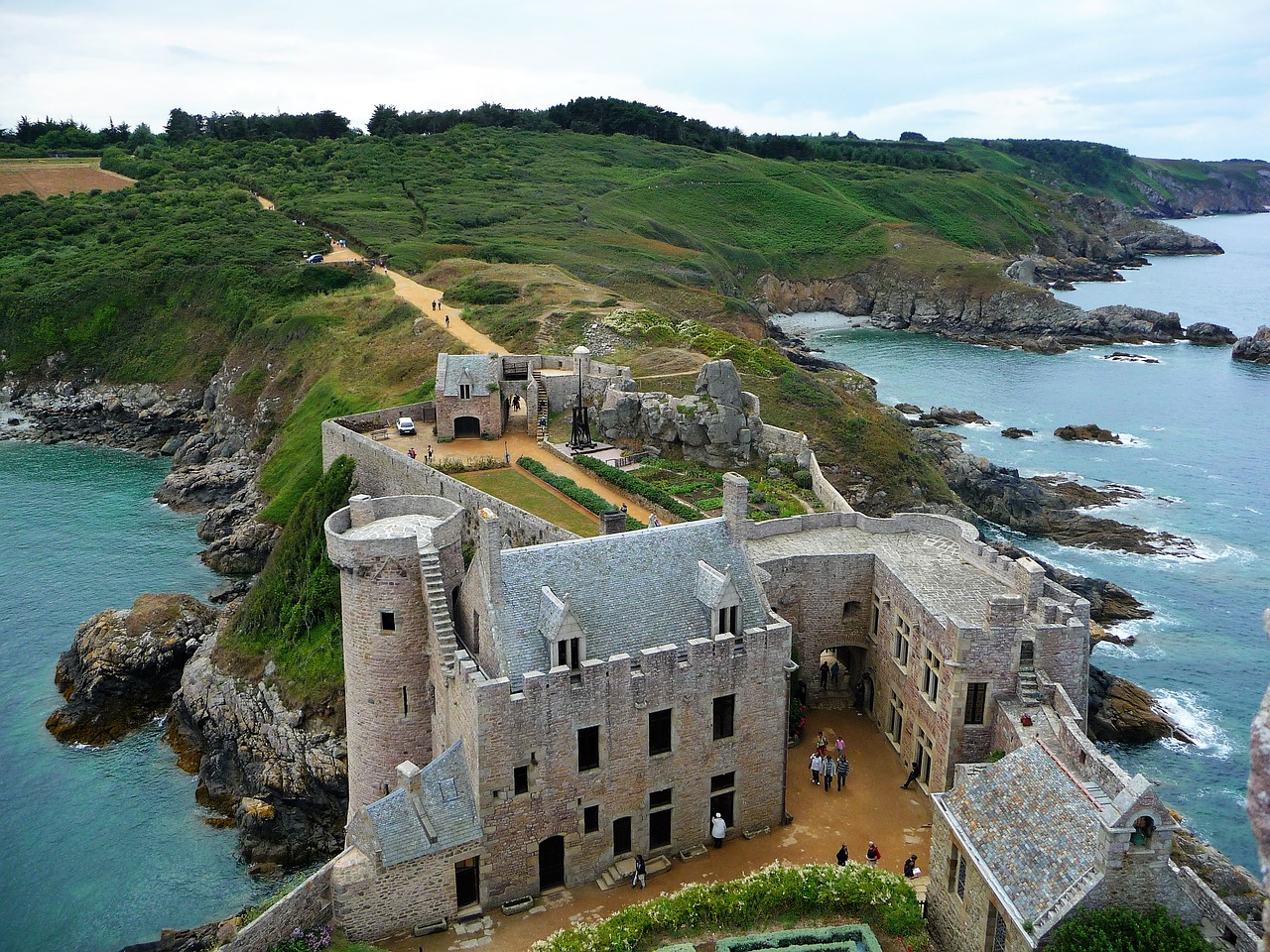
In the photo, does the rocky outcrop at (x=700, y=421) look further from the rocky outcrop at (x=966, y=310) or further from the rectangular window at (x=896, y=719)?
the rocky outcrop at (x=966, y=310)

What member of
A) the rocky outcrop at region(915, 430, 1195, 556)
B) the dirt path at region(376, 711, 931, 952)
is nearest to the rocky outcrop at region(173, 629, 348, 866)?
the dirt path at region(376, 711, 931, 952)

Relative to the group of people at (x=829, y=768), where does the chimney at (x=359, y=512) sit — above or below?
above

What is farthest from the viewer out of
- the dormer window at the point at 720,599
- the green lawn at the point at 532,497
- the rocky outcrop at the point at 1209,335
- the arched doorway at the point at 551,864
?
the rocky outcrop at the point at 1209,335

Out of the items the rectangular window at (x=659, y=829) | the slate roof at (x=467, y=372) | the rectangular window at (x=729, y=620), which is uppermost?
the slate roof at (x=467, y=372)

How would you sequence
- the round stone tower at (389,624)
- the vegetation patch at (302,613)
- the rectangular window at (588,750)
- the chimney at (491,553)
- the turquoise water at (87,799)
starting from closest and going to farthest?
the chimney at (491,553) < the rectangular window at (588,750) < the round stone tower at (389,624) < the turquoise water at (87,799) < the vegetation patch at (302,613)

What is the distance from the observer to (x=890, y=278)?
639 feet

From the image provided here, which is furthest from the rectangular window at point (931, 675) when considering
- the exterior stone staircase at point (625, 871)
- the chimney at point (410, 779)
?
the chimney at point (410, 779)

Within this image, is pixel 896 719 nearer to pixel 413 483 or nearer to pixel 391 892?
pixel 391 892

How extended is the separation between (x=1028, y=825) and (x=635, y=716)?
1227 cm

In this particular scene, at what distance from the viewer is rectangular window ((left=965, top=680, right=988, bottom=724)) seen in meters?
36.2

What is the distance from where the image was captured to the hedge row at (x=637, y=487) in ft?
176

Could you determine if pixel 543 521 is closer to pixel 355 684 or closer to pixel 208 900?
pixel 355 684

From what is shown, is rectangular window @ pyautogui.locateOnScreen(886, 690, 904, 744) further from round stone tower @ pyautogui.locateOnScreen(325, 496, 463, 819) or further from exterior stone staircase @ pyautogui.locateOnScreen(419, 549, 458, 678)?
round stone tower @ pyautogui.locateOnScreen(325, 496, 463, 819)

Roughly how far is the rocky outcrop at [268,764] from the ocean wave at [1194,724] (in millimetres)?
42840
